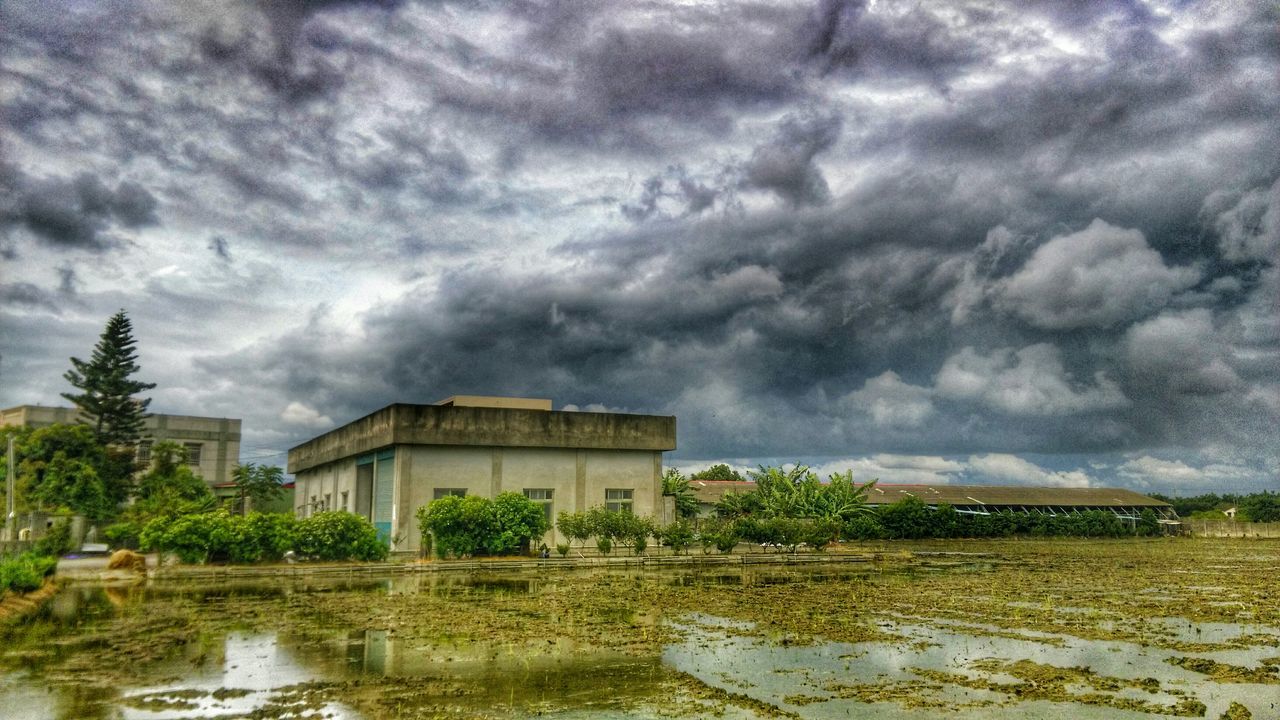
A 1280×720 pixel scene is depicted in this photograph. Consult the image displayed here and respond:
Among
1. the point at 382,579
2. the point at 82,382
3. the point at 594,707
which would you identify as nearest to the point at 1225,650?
the point at 594,707

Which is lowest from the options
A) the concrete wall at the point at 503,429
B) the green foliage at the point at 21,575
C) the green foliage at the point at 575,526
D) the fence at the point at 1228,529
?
the fence at the point at 1228,529

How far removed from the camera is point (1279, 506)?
→ 84.1 meters

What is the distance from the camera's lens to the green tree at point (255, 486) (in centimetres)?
6050

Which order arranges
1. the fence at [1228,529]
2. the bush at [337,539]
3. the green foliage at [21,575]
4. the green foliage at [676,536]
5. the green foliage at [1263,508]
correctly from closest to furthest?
1. the green foliage at [21,575]
2. the bush at [337,539]
3. the green foliage at [676,536]
4. the fence at [1228,529]
5. the green foliage at [1263,508]

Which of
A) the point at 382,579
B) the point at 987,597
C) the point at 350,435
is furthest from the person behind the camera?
the point at 350,435

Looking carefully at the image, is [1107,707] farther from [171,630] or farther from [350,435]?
[350,435]

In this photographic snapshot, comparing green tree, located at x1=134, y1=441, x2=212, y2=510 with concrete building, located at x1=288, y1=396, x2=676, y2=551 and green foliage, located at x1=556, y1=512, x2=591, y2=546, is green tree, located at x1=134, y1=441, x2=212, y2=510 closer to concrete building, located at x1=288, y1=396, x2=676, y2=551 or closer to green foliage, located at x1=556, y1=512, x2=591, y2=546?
concrete building, located at x1=288, y1=396, x2=676, y2=551

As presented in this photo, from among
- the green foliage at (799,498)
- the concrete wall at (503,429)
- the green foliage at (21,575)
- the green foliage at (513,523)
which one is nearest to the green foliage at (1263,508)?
the green foliage at (799,498)

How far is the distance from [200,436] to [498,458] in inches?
1796

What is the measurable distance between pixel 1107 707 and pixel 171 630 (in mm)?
14583

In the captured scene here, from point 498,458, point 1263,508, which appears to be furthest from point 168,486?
point 1263,508

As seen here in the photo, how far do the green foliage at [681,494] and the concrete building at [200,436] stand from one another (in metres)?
35.9

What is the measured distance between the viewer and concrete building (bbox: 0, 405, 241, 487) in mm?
67562

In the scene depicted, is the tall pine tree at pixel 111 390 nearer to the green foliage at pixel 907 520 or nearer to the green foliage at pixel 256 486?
the green foliage at pixel 256 486
